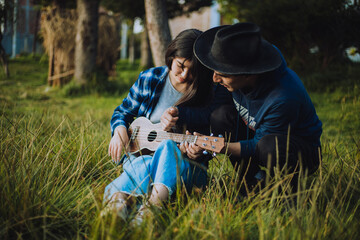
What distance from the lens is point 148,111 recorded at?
101 inches

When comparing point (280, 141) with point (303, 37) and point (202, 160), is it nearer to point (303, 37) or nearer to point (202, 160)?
point (202, 160)

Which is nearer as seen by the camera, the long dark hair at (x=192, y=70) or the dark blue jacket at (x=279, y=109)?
the dark blue jacket at (x=279, y=109)

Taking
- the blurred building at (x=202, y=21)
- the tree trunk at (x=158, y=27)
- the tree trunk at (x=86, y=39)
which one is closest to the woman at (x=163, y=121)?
the tree trunk at (x=158, y=27)

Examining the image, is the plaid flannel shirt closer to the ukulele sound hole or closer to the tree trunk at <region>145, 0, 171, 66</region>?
the ukulele sound hole

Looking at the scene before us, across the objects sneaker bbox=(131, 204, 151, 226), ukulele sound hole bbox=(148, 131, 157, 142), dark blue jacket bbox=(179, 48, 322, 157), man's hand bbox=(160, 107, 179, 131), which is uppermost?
dark blue jacket bbox=(179, 48, 322, 157)

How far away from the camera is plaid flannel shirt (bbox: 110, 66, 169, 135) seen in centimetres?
254

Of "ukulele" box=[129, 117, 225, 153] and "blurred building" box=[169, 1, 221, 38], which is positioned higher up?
"blurred building" box=[169, 1, 221, 38]

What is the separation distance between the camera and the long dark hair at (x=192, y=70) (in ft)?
7.29

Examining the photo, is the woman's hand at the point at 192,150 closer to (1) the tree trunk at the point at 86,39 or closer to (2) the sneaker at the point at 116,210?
(2) the sneaker at the point at 116,210

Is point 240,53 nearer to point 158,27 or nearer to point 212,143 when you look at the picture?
point 212,143

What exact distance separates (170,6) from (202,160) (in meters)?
8.17

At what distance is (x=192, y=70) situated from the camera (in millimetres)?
2277

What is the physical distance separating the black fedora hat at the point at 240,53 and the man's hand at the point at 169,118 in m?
0.47

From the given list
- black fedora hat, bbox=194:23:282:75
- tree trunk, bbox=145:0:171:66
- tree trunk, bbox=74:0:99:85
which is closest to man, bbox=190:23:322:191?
black fedora hat, bbox=194:23:282:75
